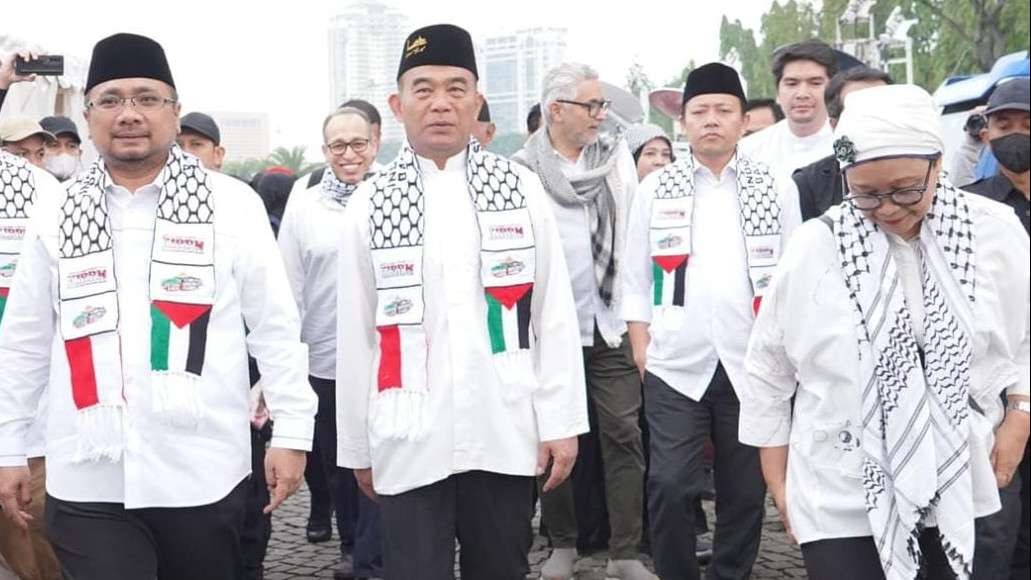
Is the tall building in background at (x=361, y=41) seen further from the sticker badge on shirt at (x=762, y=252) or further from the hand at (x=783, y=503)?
the hand at (x=783, y=503)

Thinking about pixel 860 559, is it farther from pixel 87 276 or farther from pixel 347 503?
pixel 347 503

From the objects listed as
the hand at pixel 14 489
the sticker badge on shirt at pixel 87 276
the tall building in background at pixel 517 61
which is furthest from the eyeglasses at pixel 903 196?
the tall building in background at pixel 517 61

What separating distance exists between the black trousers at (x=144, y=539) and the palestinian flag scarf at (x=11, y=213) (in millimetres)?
1374

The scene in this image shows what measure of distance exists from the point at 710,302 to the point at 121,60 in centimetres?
270

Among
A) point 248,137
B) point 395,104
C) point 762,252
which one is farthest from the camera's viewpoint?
point 248,137

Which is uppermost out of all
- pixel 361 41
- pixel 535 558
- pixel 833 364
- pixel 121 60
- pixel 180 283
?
pixel 361 41

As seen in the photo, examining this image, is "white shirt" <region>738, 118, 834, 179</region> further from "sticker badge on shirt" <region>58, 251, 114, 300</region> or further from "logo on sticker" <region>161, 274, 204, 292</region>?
"sticker badge on shirt" <region>58, 251, 114, 300</region>

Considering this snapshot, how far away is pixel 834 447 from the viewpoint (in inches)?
132

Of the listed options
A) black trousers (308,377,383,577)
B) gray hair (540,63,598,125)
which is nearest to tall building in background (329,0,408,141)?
gray hair (540,63,598,125)

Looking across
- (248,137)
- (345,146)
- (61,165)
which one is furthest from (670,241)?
(248,137)

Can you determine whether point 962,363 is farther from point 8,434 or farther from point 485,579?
point 8,434

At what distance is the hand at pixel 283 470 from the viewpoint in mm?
4062

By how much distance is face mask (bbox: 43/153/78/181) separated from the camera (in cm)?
784

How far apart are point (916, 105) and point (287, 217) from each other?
13.7 feet
